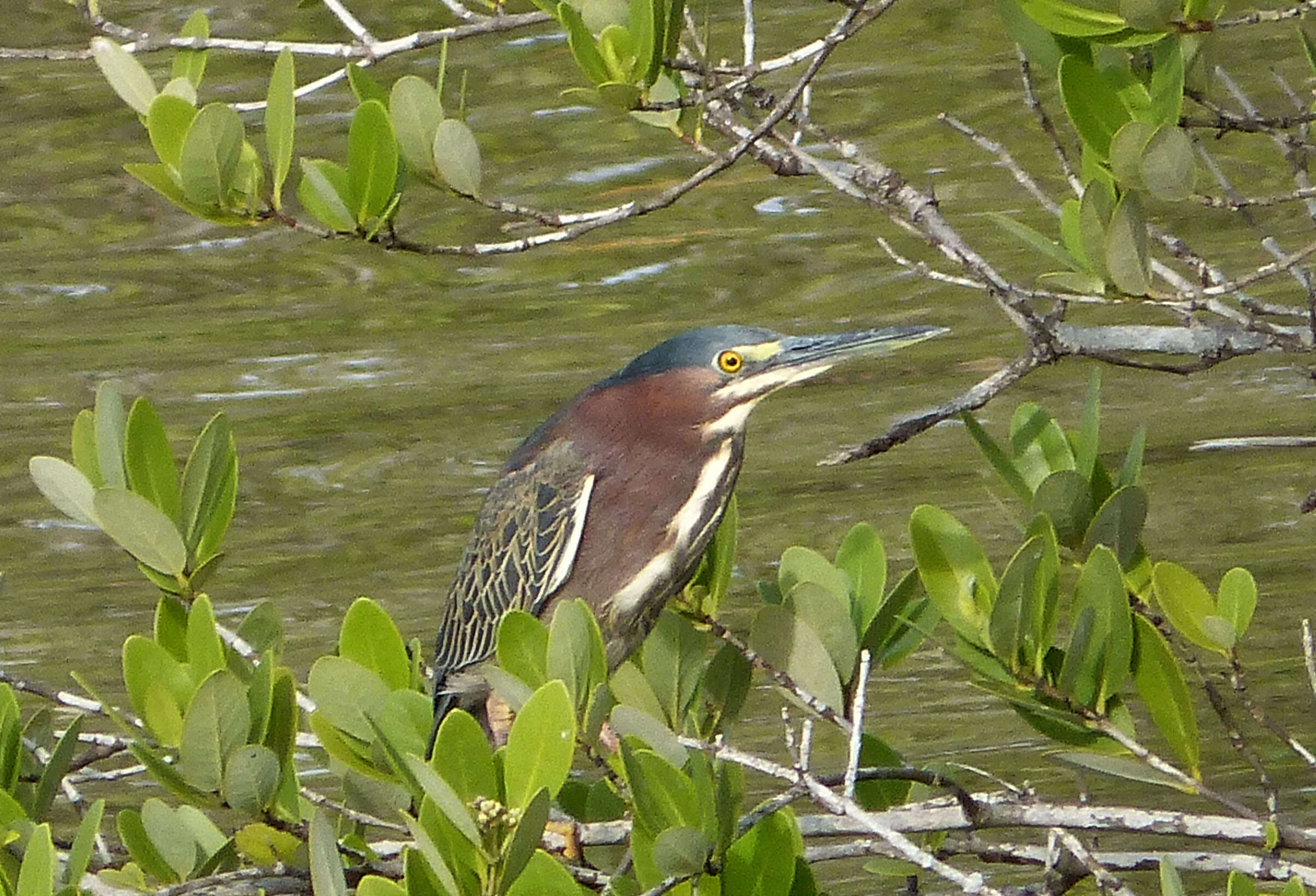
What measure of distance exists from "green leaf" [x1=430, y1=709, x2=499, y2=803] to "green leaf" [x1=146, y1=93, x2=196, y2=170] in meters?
1.05

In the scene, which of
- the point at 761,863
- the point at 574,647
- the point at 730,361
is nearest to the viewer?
the point at 761,863

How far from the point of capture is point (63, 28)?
27.1 feet

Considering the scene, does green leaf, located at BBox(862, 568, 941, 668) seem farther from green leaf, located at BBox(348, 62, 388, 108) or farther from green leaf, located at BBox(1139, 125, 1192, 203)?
green leaf, located at BBox(348, 62, 388, 108)

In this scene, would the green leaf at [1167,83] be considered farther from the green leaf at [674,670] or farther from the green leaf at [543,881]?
the green leaf at [543,881]

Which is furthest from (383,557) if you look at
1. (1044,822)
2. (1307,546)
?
(1044,822)

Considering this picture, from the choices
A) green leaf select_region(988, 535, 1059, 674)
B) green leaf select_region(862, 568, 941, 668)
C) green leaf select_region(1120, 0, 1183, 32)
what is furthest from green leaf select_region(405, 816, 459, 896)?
green leaf select_region(1120, 0, 1183, 32)

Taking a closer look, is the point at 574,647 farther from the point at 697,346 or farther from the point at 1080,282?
the point at 697,346

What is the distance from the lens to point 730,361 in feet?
10.1

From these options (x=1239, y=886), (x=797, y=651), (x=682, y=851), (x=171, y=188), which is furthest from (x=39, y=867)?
(x=1239, y=886)

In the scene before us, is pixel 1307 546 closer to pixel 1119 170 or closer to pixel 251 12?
pixel 1119 170

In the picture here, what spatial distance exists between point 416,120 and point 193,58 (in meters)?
0.54

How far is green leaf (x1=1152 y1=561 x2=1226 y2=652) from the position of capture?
245 cm

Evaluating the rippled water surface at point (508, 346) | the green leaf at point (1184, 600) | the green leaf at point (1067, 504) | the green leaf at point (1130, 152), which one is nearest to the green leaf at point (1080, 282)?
the green leaf at point (1130, 152)

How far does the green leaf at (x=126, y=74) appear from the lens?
275 centimetres
